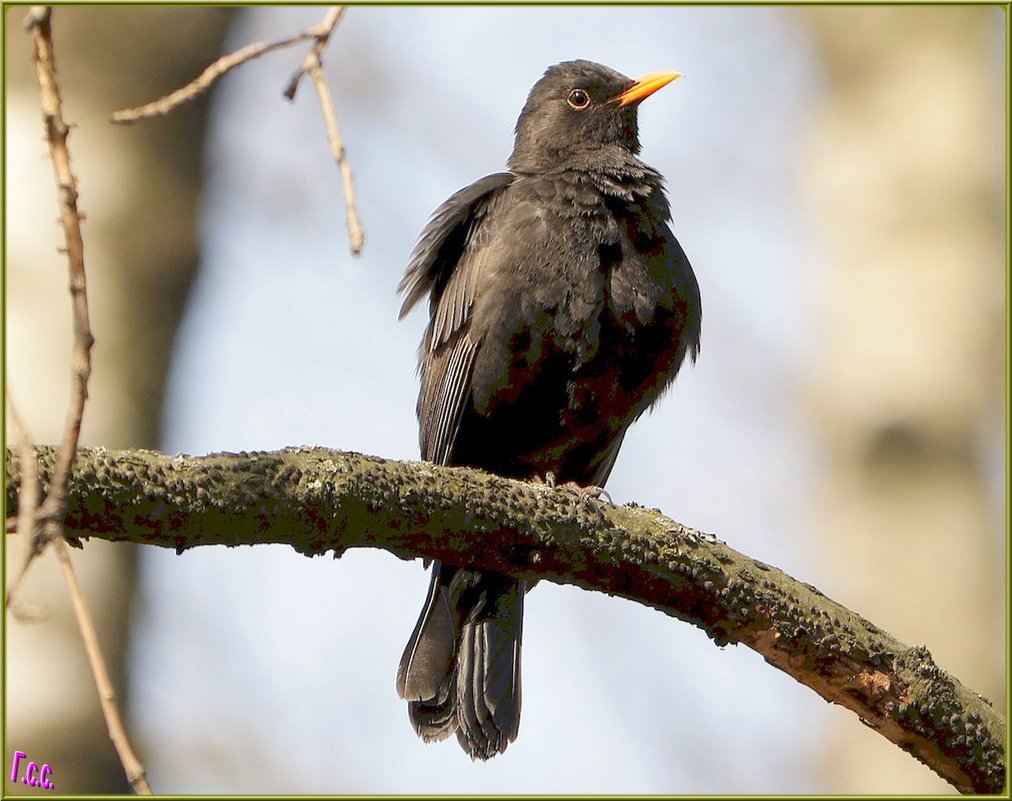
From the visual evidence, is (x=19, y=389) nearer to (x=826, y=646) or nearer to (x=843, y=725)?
(x=826, y=646)

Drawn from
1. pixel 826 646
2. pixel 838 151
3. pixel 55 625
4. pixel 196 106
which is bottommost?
pixel 826 646

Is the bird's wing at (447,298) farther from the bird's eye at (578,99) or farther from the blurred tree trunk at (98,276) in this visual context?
the blurred tree trunk at (98,276)

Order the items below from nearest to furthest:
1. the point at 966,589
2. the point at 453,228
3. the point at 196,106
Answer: the point at 453,228
the point at 196,106
the point at 966,589

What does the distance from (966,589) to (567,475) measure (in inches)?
126

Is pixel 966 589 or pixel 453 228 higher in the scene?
pixel 453 228

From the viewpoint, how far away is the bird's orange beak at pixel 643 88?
5707mm

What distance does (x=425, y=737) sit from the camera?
15.6 feet

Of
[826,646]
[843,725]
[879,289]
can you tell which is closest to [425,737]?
[826,646]

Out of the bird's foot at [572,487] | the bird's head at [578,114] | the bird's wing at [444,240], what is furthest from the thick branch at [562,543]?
the bird's head at [578,114]

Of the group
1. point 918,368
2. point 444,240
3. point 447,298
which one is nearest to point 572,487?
point 447,298

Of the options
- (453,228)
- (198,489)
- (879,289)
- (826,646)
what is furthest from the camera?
(879,289)

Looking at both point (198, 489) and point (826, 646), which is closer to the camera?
point (198, 489)

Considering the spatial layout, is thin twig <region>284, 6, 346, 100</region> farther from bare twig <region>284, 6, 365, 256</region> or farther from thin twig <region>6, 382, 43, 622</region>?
thin twig <region>6, 382, 43, 622</region>

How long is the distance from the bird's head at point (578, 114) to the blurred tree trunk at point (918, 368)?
2.72 meters
